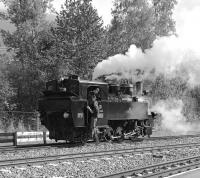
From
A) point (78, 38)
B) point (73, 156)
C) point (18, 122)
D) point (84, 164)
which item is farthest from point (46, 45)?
point (84, 164)

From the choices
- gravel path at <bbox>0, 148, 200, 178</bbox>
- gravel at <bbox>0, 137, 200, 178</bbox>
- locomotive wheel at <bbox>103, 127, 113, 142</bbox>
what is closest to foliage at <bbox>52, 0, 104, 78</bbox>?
locomotive wheel at <bbox>103, 127, 113, 142</bbox>

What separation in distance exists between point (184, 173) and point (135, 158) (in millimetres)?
3082

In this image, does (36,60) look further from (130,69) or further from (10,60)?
(130,69)

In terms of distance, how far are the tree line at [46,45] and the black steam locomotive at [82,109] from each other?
11.7m

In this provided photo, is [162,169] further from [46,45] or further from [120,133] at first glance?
[46,45]

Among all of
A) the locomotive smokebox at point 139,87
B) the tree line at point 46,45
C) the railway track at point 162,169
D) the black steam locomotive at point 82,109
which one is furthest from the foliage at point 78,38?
the railway track at point 162,169

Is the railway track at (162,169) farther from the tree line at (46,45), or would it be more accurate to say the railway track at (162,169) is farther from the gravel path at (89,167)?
the tree line at (46,45)

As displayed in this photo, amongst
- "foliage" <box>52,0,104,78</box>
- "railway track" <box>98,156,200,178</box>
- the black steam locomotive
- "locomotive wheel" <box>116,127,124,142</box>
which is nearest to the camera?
"railway track" <box>98,156,200,178</box>

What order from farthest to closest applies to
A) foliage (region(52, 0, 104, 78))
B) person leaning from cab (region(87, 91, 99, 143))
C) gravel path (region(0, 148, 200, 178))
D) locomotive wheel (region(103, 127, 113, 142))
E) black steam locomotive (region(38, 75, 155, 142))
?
foliage (region(52, 0, 104, 78))
locomotive wheel (region(103, 127, 113, 142))
person leaning from cab (region(87, 91, 99, 143))
black steam locomotive (region(38, 75, 155, 142))
gravel path (region(0, 148, 200, 178))

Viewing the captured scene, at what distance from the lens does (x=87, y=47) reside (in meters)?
30.9

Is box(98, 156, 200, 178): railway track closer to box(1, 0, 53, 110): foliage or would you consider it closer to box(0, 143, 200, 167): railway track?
box(0, 143, 200, 167): railway track

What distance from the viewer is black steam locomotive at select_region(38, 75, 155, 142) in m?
16.8

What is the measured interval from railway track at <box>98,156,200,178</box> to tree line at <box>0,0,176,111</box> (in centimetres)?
1872

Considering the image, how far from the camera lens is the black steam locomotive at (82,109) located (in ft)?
55.0
